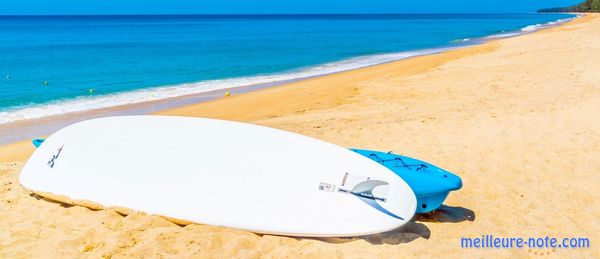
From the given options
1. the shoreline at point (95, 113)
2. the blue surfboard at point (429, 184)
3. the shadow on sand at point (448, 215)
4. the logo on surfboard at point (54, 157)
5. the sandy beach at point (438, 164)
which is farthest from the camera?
the shoreline at point (95, 113)

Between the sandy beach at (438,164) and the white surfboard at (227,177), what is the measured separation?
180 millimetres

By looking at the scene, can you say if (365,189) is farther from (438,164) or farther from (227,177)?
(438,164)

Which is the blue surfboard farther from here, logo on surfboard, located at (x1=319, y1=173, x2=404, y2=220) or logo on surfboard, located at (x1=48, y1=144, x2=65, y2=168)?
logo on surfboard, located at (x1=48, y1=144, x2=65, y2=168)

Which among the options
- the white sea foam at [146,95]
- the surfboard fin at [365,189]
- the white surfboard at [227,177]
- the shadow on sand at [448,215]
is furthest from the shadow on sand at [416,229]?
the white sea foam at [146,95]

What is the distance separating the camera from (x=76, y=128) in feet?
19.4

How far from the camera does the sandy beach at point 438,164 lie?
174 inches

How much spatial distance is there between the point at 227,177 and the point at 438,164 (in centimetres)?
343

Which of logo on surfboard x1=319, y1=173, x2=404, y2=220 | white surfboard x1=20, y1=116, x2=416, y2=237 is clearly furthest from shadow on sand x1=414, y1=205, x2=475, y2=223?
logo on surfboard x1=319, y1=173, x2=404, y2=220

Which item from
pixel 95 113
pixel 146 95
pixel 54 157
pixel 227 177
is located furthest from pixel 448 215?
pixel 146 95

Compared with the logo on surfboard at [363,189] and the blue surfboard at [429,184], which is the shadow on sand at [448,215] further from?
the logo on surfboard at [363,189]

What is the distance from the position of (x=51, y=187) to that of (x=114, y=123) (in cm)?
103

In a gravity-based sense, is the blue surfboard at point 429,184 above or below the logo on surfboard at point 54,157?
below

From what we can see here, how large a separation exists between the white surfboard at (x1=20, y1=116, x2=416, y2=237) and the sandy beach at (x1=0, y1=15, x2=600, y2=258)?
7.1 inches

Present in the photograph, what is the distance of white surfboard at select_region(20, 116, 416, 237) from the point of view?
14.8ft
